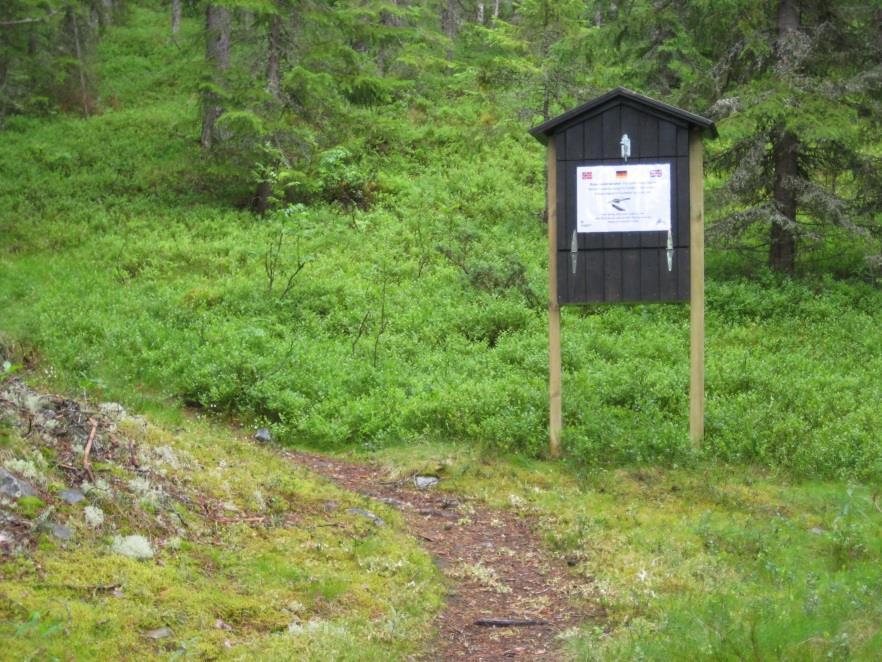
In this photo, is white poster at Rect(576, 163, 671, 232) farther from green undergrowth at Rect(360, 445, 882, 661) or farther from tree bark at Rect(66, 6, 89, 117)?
tree bark at Rect(66, 6, 89, 117)

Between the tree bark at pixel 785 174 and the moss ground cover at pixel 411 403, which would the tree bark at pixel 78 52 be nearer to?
the moss ground cover at pixel 411 403

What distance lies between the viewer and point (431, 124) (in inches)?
1062

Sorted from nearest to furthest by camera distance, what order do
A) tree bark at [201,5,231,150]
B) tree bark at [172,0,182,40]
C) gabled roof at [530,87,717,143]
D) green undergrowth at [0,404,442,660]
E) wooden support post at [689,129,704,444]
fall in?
green undergrowth at [0,404,442,660] < gabled roof at [530,87,717,143] < wooden support post at [689,129,704,444] < tree bark at [201,5,231,150] < tree bark at [172,0,182,40]

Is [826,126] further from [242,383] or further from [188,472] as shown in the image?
[188,472]

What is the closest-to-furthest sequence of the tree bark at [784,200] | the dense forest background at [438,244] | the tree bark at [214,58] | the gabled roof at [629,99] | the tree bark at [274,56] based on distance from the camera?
the gabled roof at [629,99] < the dense forest background at [438,244] < the tree bark at [784,200] < the tree bark at [274,56] < the tree bark at [214,58]

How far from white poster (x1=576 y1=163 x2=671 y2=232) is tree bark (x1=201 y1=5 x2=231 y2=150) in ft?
39.0

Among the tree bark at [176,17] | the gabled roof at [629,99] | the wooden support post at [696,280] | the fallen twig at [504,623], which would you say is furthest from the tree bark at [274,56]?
the tree bark at [176,17]

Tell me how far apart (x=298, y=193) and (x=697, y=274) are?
500 inches

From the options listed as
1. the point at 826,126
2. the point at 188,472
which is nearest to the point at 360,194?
the point at 826,126

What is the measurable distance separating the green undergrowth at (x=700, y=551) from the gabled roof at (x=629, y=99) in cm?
366

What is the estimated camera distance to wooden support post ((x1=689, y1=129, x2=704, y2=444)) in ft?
34.2

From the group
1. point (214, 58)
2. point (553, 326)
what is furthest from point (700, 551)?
point (214, 58)

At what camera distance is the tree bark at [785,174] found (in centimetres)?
1602

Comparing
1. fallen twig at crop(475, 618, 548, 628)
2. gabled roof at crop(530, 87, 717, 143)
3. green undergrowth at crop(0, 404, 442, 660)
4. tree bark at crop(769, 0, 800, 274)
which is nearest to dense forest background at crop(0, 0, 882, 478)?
tree bark at crop(769, 0, 800, 274)
